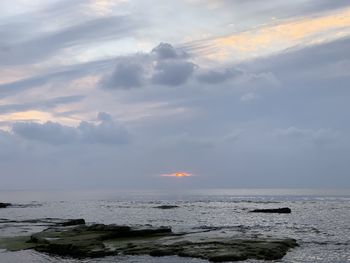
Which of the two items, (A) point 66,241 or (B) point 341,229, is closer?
(A) point 66,241

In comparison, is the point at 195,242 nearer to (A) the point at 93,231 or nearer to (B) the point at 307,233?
(A) the point at 93,231

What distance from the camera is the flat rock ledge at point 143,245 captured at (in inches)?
1622

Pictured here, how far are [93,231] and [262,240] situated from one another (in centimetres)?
2075

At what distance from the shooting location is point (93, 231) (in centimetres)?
5594

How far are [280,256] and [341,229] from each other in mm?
31105

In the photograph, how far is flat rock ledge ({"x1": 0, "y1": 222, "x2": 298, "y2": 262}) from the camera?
41.2 metres

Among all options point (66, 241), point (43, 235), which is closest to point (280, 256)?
point (66, 241)

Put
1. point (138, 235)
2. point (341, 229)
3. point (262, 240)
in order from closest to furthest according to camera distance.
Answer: point (262, 240) → point (138, 235) → point (341, 229)

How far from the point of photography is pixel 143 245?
46219 mm

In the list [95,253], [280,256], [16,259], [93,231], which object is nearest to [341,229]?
[280,256]

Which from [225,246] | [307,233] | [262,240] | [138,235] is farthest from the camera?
[307,233]

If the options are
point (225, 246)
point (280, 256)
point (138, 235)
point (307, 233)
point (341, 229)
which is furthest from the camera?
point (341, 229)

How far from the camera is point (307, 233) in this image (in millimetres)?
62750

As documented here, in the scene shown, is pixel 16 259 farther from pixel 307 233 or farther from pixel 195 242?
pixel 307 233
